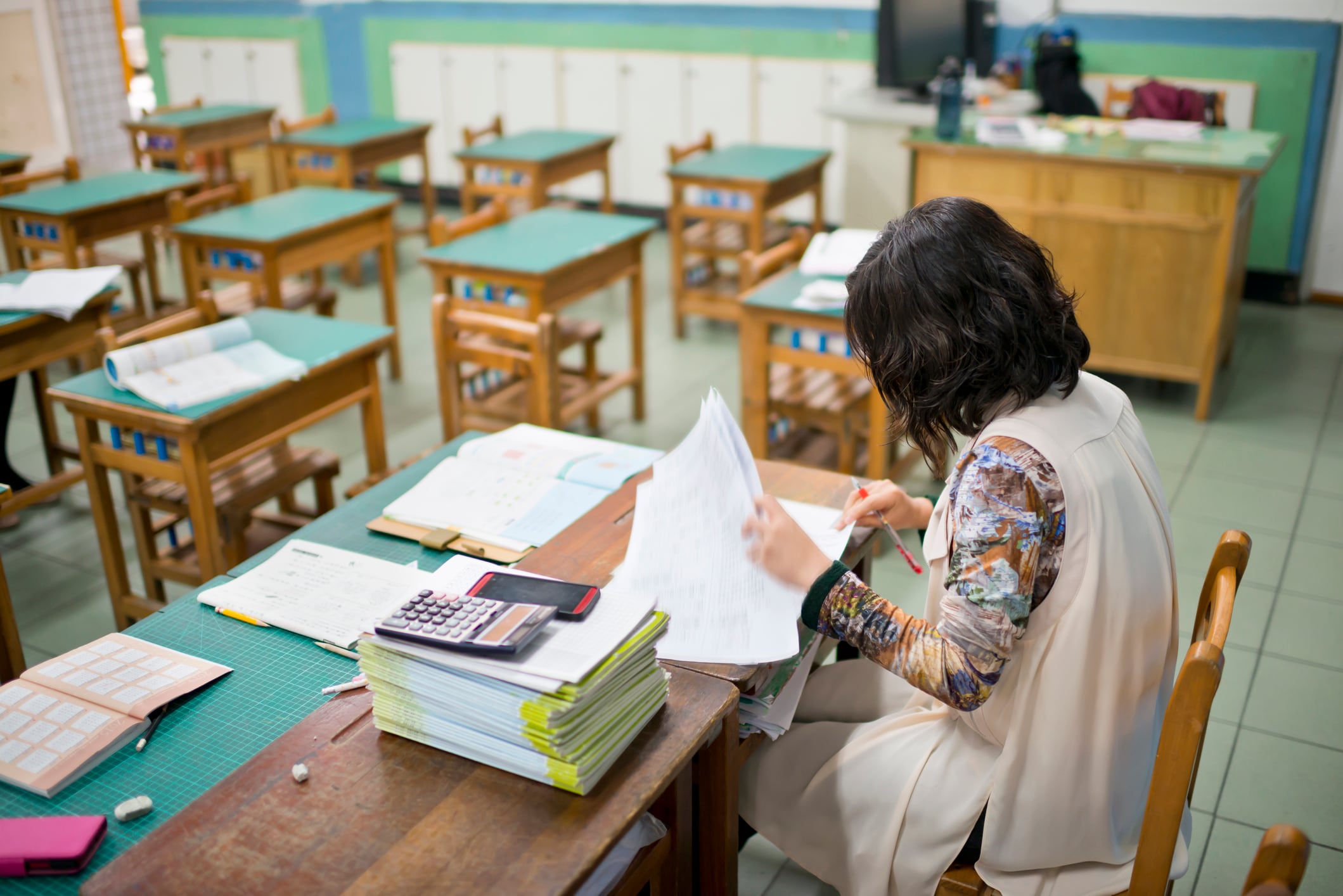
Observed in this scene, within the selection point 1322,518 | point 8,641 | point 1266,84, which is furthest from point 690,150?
point 8,641

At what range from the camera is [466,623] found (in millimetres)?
1174

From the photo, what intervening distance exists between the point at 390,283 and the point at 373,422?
5.83 feet

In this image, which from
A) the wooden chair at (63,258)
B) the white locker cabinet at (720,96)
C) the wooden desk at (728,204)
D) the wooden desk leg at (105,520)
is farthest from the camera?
the white locker cabinet at (720,96)

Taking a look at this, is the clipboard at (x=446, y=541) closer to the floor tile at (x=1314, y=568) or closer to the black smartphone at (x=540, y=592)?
the black smartphone at (x=540, y=592)

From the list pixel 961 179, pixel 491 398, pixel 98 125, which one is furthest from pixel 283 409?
pixel 98 125

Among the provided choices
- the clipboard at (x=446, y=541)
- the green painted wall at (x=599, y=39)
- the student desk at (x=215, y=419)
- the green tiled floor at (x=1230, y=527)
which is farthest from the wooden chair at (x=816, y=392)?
the green painted wall at (x=599, y=39)

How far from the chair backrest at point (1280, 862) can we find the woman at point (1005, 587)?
1.19ft

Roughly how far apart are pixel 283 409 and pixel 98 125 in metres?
6.80

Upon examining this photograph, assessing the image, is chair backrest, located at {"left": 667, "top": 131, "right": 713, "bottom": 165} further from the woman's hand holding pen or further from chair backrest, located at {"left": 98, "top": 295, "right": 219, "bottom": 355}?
the woman's hand holding pen

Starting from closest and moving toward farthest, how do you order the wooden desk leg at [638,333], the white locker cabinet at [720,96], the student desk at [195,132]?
the wooden desk leg at [638,333], the student desk at [195,132], the white locker cabinet at [720,96]

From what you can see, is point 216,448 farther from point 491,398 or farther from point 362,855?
point 362,855

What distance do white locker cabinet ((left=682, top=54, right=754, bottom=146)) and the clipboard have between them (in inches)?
201

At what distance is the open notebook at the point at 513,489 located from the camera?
176 cm

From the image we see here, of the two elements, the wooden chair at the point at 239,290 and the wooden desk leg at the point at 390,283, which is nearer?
the wooden chair at the point at 239,290
